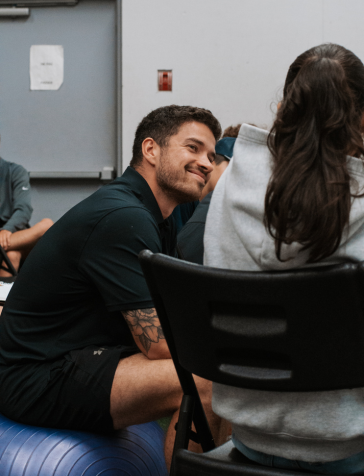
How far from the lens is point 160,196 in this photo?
1530 millimetres

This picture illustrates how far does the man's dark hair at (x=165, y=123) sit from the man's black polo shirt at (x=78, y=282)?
0.47 metres

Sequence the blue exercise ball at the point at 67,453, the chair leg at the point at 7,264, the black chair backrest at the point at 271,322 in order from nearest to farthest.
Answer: the black chair backrest at the point at 271,322, the blue exercise ball at the point at 67,453, the chair leg at the point at 7,264

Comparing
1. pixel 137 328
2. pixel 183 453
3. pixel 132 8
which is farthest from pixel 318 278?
pixel 132 8

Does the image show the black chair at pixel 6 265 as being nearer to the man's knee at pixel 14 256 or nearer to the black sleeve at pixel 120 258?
the man's knee at pixel 14 256

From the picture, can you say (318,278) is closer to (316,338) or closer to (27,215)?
(316,338)

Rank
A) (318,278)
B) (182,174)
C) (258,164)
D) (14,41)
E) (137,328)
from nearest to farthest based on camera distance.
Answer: (318,278)
(258,164)
(137,328)
(182,174)
(14,41)

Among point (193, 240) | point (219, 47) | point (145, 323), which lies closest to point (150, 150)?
point (193, 240)

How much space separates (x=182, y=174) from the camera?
156 centimetres

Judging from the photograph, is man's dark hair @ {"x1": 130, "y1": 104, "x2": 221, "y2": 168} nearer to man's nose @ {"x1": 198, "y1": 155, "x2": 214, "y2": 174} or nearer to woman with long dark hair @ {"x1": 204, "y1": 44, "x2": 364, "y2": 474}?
man's nose @ {"x1": 198, "y1": 155, "x2": 214, "y2": 174}

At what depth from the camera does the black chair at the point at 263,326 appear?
581 mm

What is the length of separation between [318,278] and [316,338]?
84 millimetres

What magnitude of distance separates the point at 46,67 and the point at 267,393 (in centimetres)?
370

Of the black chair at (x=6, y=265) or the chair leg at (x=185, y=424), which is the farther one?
the black chair at (x=6, y=265)

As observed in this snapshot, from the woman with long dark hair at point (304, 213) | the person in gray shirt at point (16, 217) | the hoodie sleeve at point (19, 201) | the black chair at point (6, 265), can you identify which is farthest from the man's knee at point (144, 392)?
the hoodie sleeve at point (19, 201)
